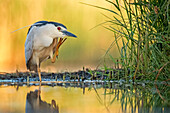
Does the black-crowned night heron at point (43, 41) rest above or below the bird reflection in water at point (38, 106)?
above

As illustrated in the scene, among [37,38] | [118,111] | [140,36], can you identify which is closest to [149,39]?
[140,36]

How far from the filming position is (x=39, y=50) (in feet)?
20.2

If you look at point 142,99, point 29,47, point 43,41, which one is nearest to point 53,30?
point 43,41

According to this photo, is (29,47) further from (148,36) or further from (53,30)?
(148,36)

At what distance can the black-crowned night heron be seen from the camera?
576 cm

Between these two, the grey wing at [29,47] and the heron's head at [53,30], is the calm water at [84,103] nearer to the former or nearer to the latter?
the heron's head at [53,30]

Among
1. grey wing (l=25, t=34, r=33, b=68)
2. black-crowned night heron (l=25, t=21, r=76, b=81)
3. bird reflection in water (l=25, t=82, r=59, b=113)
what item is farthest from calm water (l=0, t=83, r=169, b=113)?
grey wing (l=25, t=34, r=33, b=68)

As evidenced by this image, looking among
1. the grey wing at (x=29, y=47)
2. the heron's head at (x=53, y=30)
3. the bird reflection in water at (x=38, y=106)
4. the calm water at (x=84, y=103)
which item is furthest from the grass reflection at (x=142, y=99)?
the grey wing at (x=29, y=47)

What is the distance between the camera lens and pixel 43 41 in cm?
589

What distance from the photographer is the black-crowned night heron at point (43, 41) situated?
5758 millimetres

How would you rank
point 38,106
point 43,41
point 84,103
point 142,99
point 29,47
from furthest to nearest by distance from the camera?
point 29,47, point 43,41, point 142,99, point 84,103, point 38,106

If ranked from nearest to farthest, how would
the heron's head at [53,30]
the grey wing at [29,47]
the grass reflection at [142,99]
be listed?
the grass reflection at [142,99]
the heron's head at [53,30]
the grey wing at [29,47]

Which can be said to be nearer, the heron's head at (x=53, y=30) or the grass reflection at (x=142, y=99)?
the grass reflection at (x=142, y=99)

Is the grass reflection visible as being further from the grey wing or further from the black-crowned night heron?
the grey wing
